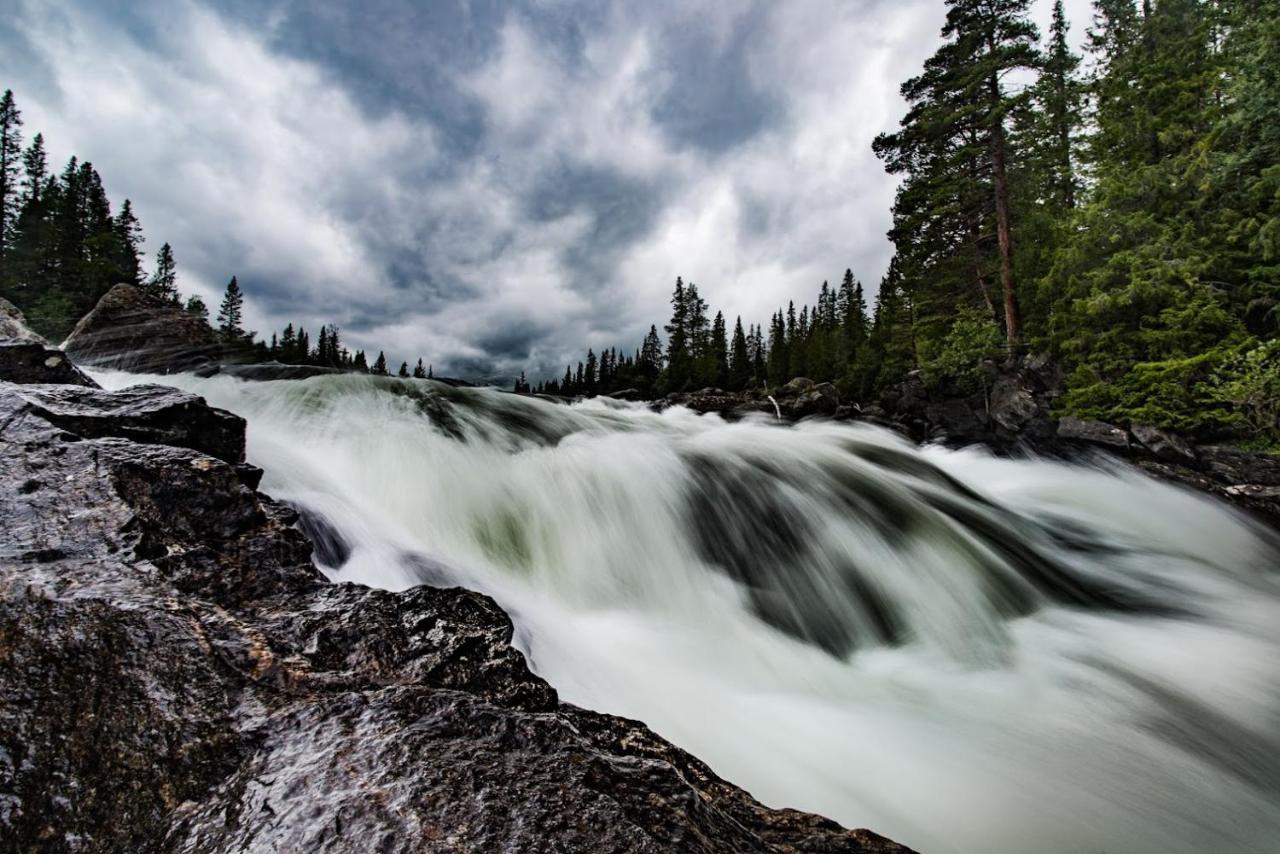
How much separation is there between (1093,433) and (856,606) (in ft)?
39.1

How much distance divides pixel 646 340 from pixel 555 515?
6835cm

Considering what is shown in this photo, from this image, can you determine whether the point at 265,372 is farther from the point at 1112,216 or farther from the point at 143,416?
the point at 1112,216

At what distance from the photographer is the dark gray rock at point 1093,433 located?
1191cm

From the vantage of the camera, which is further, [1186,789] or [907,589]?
[907,589]

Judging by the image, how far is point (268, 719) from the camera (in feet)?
4.73

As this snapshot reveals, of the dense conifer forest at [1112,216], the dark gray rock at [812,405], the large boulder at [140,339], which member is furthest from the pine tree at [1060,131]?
the large boulder at [140,339]

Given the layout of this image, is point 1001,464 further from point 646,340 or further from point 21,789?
point 646,340

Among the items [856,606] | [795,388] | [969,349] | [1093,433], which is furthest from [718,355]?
[856,606]

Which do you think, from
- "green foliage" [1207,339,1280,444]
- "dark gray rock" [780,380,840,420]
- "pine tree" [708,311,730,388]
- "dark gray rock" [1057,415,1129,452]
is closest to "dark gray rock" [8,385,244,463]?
"dark gray rock" [1057,415,1129,452]

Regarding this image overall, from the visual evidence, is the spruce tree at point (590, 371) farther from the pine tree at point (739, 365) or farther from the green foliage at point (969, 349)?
the green foliage at point (969, 349)

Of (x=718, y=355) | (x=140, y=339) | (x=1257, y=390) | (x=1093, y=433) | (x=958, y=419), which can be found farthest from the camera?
(x=718, y=355)

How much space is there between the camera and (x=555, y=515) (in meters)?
5.59

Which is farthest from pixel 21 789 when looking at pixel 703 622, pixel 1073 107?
pixel 1073 107

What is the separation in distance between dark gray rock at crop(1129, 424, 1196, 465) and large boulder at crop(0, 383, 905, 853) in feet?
45.2
